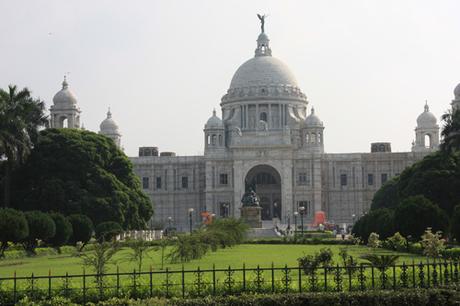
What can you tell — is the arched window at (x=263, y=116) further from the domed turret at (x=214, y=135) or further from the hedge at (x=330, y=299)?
the hedge at (x=330, y=299)

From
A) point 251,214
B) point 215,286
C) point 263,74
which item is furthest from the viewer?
point 263,74

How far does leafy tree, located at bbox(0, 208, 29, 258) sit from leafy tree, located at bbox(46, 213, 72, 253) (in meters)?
5.23

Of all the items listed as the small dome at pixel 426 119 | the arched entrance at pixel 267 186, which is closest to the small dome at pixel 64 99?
the arched entrance at pixel 267 186

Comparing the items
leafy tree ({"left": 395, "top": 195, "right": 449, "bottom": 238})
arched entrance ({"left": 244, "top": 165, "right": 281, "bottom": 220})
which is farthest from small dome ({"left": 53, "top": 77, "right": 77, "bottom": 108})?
leafy tree ({"left": 395, "top": 195, "right": 449, "bottom": 238})

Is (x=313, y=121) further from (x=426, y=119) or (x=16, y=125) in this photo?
(x=16, y=125)

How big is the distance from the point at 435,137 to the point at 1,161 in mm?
62364

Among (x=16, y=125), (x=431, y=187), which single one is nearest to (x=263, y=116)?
Result: (x=431, y=187)

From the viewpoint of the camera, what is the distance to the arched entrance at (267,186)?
103 m

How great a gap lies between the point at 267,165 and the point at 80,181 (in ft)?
136

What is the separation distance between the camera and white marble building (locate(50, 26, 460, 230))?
98.2 meters

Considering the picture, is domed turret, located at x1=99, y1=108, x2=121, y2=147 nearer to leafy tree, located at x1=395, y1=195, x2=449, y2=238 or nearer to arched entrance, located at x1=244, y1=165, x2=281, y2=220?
arched entrance, located at x1=244, y1=165, x2=281, y2=220

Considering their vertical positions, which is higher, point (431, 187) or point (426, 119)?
point (426, 119)

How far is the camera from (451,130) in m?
60.6

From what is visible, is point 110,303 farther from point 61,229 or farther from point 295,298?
point 61,229
